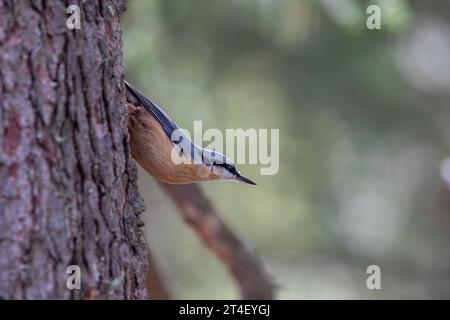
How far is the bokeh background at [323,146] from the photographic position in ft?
21.2

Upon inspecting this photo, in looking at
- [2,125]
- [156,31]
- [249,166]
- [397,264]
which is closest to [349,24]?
[156,31]

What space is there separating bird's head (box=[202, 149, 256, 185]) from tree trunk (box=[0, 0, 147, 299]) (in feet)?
3.96

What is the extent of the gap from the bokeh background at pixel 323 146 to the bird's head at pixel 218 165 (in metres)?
2.20

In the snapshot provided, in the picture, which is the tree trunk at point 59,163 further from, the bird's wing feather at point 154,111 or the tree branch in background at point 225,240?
the tree branch in background at point 225,240

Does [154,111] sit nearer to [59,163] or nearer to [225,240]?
[59,163]

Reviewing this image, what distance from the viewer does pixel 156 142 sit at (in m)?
3.20

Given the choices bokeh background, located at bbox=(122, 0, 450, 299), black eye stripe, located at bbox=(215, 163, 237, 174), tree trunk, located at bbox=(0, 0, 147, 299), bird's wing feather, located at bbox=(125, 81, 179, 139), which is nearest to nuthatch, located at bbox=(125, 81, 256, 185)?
bird's wing feather, located at bbox=(125, 81, 179, 139)

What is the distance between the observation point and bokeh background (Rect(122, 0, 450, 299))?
6.46 m

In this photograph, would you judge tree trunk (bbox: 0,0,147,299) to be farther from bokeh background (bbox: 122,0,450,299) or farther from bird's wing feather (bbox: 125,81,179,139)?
bokeh background (bbox: 122,0,450,299)

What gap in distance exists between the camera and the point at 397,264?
7445 mm
